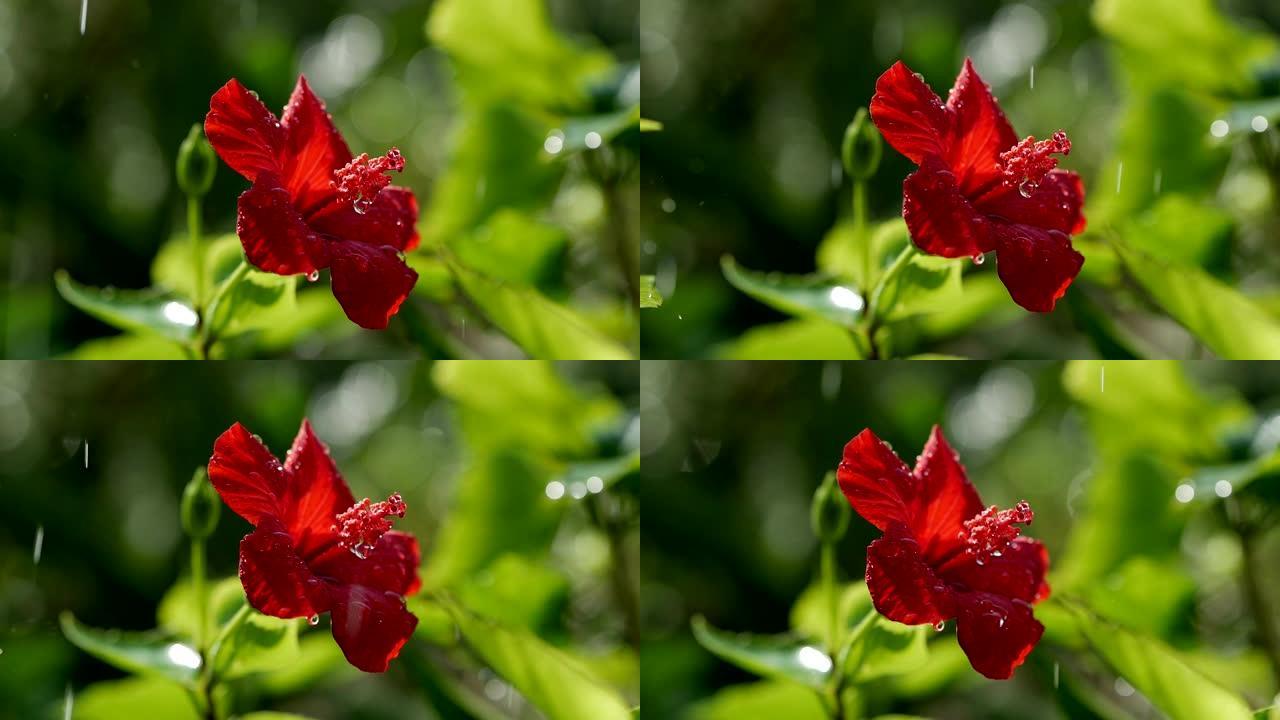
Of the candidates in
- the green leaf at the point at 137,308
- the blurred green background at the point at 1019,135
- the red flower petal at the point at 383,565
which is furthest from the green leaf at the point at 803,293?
the green leaf at the point at 137,308

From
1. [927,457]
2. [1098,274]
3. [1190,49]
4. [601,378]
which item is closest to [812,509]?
[927,457]

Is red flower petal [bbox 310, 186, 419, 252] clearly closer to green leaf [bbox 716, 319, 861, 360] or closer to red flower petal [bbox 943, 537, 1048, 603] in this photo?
green leaf [bbox 716, 319, 861, 360]

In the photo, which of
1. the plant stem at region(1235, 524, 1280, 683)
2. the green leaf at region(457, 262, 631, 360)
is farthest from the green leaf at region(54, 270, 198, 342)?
the plant stem at region(1235, 524, 1280, 683)

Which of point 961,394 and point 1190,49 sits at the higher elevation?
point 1190,49

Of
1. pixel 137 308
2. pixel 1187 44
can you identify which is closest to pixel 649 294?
pixel 137 308

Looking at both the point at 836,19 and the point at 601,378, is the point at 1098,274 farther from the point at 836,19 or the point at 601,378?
the point at 601,378

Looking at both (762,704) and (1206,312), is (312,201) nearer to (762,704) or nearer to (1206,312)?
(762,704)

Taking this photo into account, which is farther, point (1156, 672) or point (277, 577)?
point (1156, 672)
